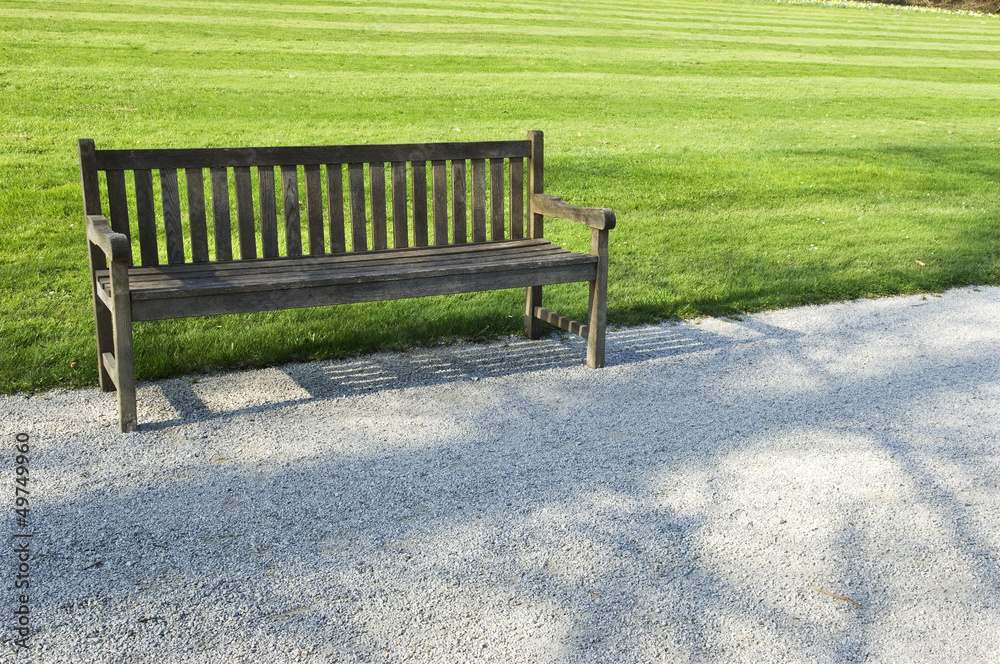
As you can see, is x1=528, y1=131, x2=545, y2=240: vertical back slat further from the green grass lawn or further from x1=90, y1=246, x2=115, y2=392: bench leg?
x1=90, y1=246, x2=115, y2=392: bench leg

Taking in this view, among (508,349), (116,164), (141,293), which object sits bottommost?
(508,349)

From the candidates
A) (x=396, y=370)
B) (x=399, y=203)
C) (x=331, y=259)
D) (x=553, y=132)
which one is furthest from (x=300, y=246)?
(x=553, y=132)

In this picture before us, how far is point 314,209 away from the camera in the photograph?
4.84 meters

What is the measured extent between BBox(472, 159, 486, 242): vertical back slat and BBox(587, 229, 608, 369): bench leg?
0.67 metres

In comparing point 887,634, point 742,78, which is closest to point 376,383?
point 887,634

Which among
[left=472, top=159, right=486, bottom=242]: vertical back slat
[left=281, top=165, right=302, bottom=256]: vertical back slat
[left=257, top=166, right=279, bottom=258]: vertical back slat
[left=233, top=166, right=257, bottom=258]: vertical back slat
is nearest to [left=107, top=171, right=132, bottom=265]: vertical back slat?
[left=233, top=166, right=257, bottom=258]: vertical back slat

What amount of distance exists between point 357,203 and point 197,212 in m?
0.80

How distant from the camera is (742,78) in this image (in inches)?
631

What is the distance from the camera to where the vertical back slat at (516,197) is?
5227 mm

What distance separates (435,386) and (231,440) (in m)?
1.04

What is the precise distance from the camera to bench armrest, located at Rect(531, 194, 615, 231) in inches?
187

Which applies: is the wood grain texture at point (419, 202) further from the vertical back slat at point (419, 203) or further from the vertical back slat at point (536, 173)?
the vertical back slat at point (536, 173)

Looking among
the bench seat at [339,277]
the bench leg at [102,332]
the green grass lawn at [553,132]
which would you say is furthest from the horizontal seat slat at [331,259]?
the green grass lawn at [553,132]

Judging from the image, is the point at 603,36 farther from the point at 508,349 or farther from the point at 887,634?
the point at 887,634
